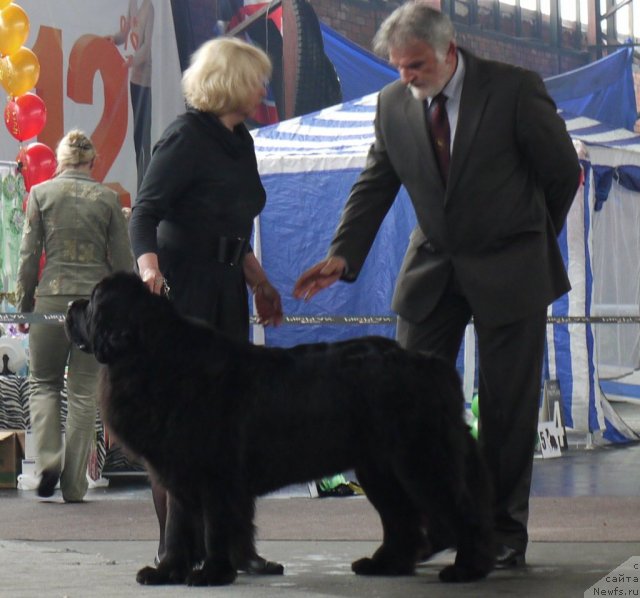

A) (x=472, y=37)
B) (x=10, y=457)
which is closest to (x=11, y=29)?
(x=10, y=457)

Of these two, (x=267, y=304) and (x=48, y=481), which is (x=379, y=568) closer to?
(x=267, y=304)

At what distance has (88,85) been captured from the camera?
43.0 feet

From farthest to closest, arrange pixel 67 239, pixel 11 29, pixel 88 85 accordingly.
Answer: pixel 88 85, pixel 11 29, pixel 67 239

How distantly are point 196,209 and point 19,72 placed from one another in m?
5.60

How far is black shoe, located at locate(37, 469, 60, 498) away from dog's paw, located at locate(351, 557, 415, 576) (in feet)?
10.8

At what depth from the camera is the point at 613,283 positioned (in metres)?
13.1

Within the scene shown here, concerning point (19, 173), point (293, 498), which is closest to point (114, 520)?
point (293, 498)

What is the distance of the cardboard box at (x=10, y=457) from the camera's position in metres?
7.92

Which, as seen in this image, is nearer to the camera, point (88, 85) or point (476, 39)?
point (88, 85)

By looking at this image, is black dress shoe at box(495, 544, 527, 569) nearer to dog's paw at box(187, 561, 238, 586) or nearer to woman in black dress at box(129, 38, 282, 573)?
woman in black dress at box(129, 38, 282, 573)

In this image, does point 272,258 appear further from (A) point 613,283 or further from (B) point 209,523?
(B) point 209,523

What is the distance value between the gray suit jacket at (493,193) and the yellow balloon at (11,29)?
5.57 metres

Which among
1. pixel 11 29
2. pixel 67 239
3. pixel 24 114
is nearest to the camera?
pixel 67 239

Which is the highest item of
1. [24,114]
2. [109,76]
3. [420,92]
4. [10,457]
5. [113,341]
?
[109,76]
